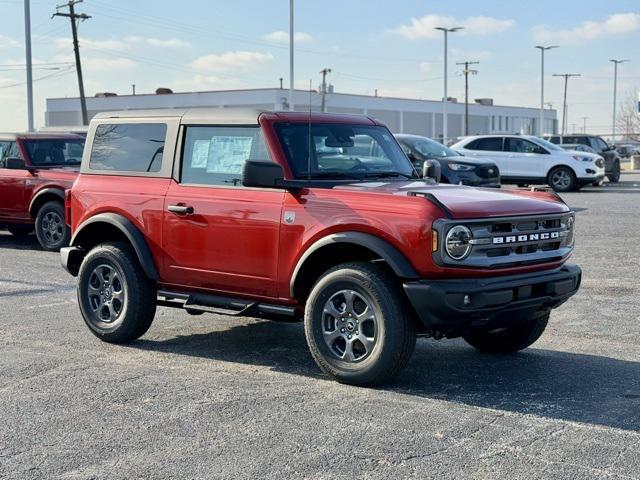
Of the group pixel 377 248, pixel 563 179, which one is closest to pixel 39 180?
pixel 377 248

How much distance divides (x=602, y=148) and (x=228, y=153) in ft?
97.8

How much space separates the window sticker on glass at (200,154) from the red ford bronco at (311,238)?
0.01m

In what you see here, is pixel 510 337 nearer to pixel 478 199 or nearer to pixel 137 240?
pixel 478 199

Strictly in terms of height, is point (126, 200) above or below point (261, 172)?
below

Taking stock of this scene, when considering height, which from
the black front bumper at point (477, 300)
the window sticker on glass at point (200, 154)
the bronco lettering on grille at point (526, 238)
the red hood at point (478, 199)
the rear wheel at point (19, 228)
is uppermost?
the window sticker on glass at point (200, 154)

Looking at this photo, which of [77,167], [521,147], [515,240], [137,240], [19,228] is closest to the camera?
[515,240]

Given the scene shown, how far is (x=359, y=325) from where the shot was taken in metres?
6.19

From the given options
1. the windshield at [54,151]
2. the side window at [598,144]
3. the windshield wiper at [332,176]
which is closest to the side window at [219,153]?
the windshield wiper at [332,176]

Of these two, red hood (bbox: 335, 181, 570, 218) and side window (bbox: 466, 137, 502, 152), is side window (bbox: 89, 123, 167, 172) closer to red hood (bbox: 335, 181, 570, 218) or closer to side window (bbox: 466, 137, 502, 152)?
red hood (bbox: 335, 181, 570, 218)

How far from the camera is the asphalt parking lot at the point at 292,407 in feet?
15.6

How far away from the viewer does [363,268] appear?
6.17 metres

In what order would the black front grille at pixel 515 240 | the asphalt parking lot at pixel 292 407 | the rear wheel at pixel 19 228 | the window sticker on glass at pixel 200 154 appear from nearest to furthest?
the asphalt parking lot at pixel 292 407 < the black front grille at pixel 515 240 < the window sticker on glass at pixel 200 154 < the rear wheel at pixel 19 228

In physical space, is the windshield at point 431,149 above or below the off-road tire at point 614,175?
above

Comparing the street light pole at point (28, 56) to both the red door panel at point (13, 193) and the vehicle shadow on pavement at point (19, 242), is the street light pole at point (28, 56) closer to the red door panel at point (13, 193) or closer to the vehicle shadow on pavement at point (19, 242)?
the vehicle shadow on pavement at point (19, 242)
